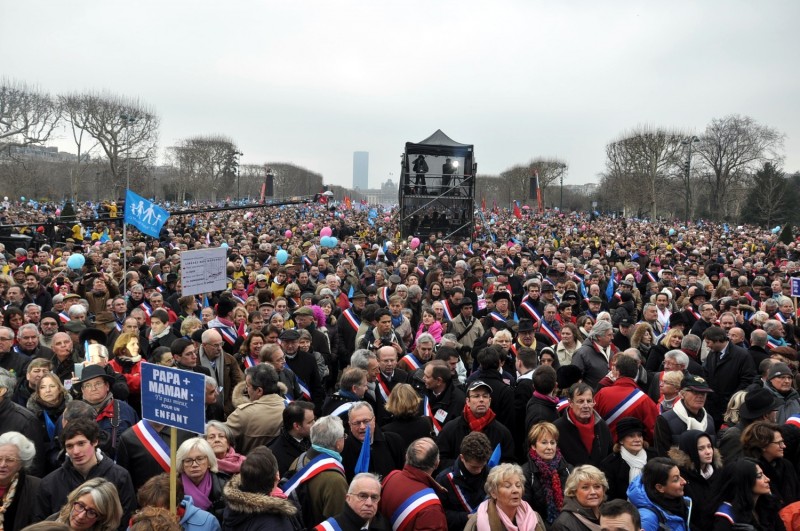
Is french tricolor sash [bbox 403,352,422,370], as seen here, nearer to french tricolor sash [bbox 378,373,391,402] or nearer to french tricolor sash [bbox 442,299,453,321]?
french tricolor sash [bbox 378,373,391,402]

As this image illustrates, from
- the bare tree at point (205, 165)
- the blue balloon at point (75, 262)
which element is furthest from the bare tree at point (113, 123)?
the blue balloon at point (75, 262)

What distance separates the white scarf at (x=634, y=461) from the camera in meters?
4.47

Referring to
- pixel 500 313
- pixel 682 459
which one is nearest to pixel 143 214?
pixel 500 313

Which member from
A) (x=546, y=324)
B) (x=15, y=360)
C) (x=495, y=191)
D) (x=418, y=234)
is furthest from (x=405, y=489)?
(x=495, y=191)

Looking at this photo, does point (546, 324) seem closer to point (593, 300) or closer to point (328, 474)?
point (593, 300)

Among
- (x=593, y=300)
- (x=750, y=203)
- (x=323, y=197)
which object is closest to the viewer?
(x=593, y=300)

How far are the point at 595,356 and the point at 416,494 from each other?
348cm

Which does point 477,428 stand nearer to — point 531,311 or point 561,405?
point 561,405

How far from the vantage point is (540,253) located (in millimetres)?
17484

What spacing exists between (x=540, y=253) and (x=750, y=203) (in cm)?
4476

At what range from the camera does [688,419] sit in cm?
494

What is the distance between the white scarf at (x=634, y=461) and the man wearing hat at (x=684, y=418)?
34 centimetres

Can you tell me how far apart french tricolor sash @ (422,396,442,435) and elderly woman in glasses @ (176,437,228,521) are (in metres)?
1.92

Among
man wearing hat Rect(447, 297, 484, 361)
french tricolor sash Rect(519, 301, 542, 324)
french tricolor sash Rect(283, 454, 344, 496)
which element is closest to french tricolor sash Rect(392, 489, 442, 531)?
french tricolor sash Rect(283, 454, 344, 496)
